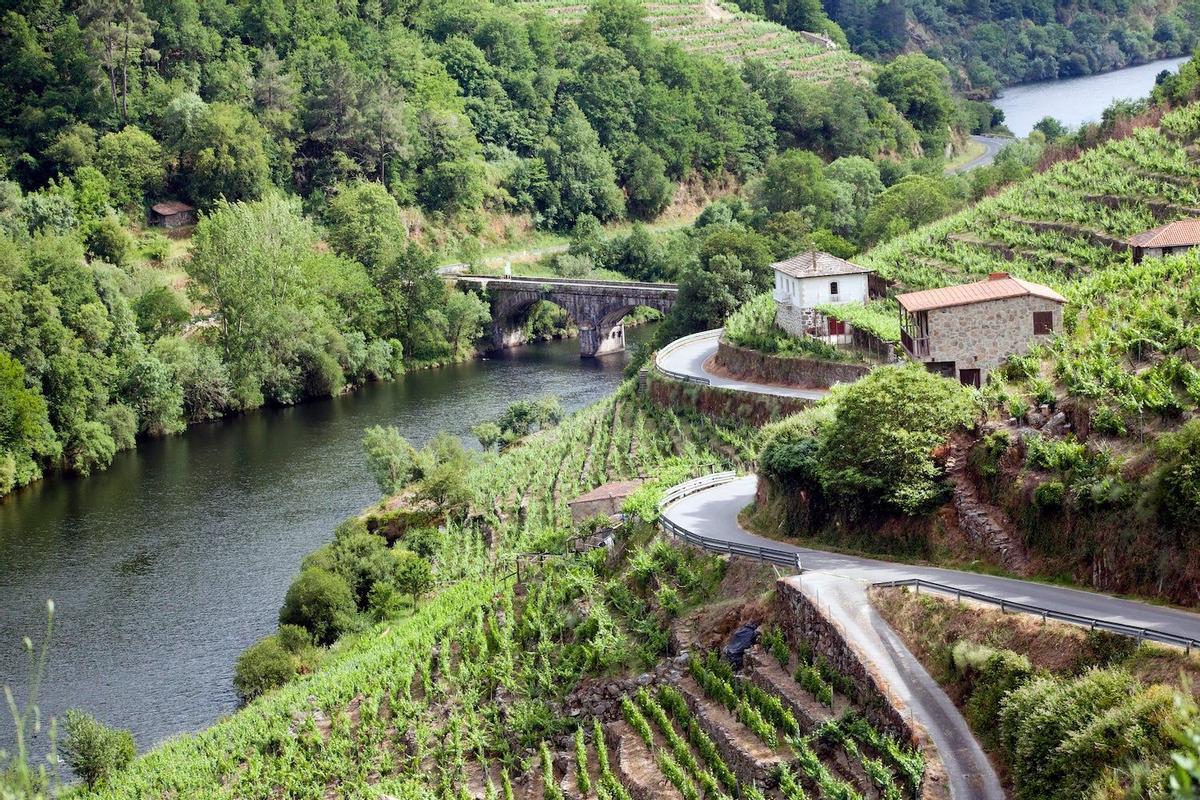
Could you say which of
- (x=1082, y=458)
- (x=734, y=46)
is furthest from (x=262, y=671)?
(x=734, y=46)

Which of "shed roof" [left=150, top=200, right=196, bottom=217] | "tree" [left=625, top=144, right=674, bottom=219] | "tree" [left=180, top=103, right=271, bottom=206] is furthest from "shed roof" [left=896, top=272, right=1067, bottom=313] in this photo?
"tree" [left=625, top=144, right=674, bottom=219]

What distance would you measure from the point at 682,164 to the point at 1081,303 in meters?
115

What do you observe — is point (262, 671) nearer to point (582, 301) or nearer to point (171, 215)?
point (582, 301)

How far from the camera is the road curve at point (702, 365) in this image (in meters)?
75.6

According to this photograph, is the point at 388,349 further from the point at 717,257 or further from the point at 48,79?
the point at 48,79

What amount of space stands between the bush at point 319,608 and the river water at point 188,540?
9.42ft

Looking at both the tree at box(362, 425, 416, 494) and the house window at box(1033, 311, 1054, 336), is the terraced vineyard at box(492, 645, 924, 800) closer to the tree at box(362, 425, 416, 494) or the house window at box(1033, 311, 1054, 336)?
the house window at box(1033, 311, 1054, 336)

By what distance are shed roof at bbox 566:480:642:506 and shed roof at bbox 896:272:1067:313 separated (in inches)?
509

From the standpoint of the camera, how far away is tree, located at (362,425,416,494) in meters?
80.6

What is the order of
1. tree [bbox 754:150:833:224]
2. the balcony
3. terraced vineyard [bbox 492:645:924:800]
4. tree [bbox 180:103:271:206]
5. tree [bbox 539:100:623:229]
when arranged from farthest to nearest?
tree [bbox 539:100:623:229] → tree [bbox 754:150:833:224] → tree [bbox 180:103:271:206] → the balcony → terraced vineyard [bbox 492:645:924:800]

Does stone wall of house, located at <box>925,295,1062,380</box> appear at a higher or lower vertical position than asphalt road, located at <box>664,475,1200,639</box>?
higher

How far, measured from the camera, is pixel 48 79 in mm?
141000

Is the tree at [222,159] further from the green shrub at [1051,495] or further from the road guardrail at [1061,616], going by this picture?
the road guardrail at [1061,616]

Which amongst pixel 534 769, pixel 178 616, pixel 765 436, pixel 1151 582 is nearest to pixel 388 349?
pixel 178 616
